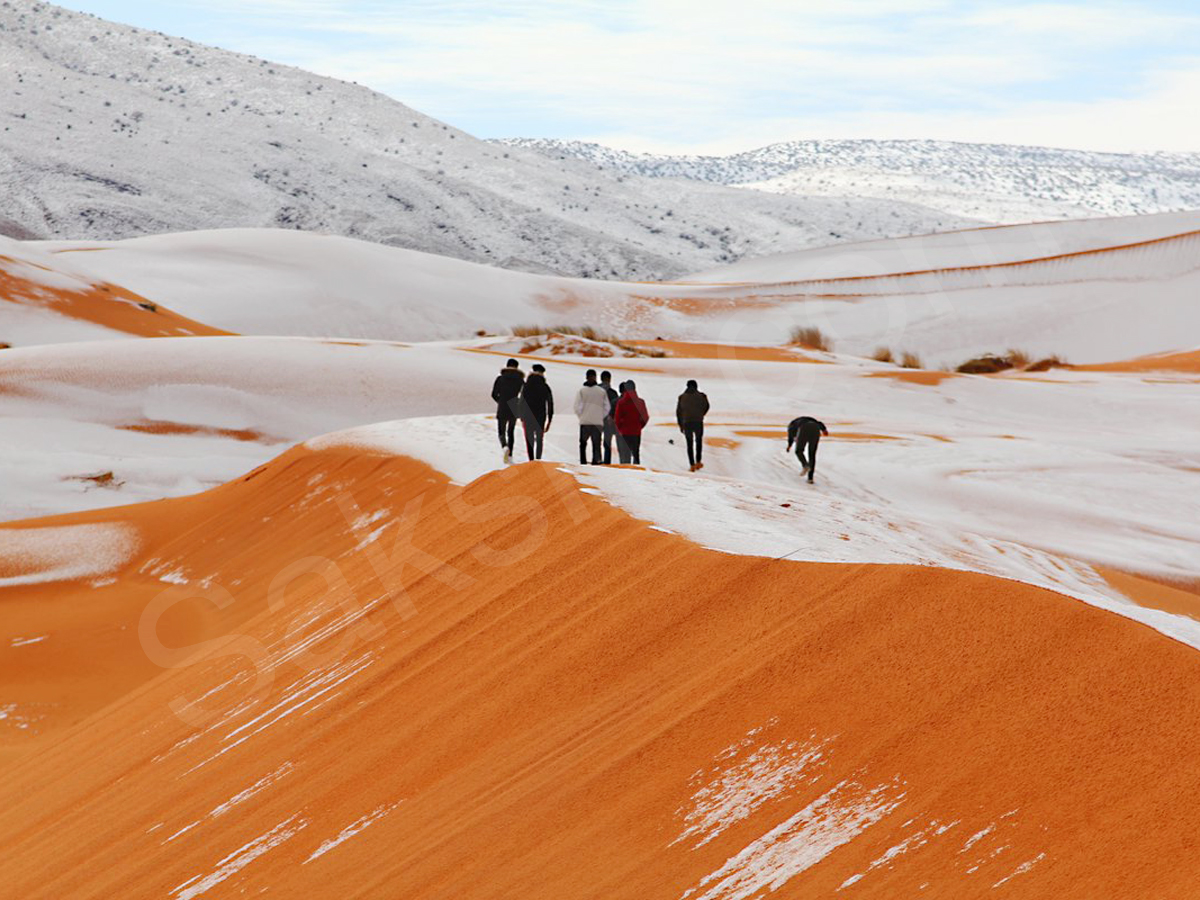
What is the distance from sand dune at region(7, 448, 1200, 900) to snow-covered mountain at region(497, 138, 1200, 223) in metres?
115

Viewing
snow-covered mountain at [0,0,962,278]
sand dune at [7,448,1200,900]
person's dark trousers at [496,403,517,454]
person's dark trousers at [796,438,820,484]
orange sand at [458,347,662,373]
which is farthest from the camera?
snow-covered mountain at [0,0,962,278]

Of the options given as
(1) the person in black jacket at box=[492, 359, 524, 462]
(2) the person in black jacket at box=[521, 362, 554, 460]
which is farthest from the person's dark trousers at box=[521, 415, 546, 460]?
(1) the person in black jacket at box=[492, 359, 524, 462]

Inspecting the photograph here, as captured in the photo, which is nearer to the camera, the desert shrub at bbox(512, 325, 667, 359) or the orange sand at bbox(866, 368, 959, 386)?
the orange sand at bbox(866, 368, 959, 386)

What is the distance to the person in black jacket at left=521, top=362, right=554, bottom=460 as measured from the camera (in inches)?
409

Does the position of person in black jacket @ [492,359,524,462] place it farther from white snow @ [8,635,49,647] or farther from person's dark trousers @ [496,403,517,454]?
white snow @ [8,635,49,647]

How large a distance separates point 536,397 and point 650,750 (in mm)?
6523

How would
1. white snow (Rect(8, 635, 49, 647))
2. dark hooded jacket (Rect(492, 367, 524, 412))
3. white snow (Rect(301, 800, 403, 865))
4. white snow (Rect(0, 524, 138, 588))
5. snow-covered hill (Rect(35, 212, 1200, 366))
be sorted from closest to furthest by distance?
white snow (Rect(301, 800, 403, 865)) < white snow (Rect(8, 635, 49, 647)) < dark hooded jacket (Rect(492, 367, 524, 412)) < white snow (Rect(0, 524, 138, 588)) < snow-covered hill (Rect(35, 212, 1200, 366))

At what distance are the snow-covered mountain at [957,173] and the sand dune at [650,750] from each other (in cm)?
11500

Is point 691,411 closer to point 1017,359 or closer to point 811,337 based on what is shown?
point 1017,359

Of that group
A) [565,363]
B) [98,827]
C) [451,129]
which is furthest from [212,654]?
[451,129]

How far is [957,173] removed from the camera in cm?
15625

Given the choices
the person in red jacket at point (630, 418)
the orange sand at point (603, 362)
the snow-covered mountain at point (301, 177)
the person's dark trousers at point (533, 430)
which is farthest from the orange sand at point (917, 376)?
the snow-covered mountain at point (301, 177)

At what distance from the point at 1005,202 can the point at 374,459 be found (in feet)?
416

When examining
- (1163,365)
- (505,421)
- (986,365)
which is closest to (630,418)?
(505,421)
